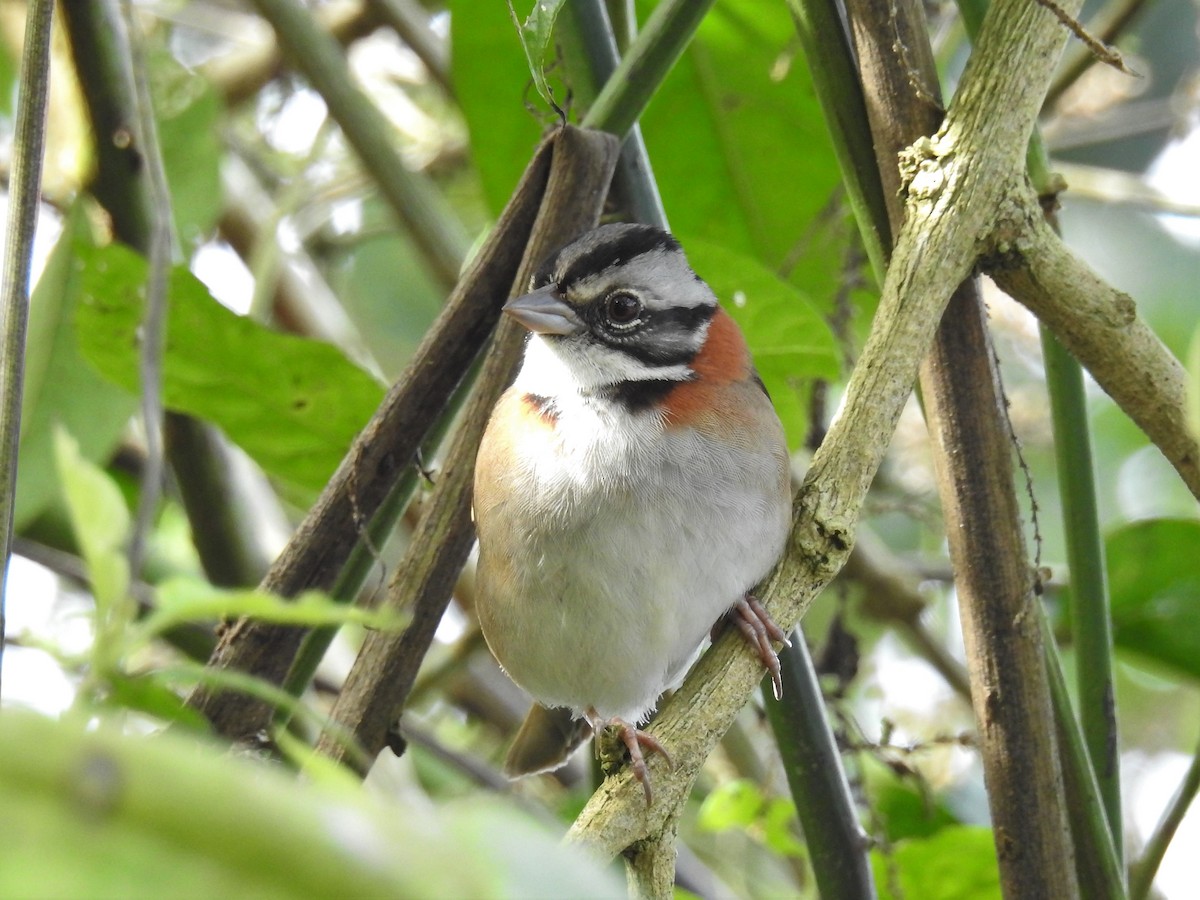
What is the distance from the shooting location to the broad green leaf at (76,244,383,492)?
2.62 meters

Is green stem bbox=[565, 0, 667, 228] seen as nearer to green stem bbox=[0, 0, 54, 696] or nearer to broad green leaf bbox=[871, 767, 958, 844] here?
green stem bbox=[0, 0, 54, 696]

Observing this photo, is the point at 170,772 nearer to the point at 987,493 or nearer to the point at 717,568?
the point at 987,493

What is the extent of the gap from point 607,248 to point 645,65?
0.40 meters

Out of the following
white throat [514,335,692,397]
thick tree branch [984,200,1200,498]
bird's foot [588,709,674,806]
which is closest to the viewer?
bird's foot [588,709,674,806]

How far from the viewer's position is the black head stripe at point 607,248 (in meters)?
2.29

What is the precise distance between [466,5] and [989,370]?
1640mm

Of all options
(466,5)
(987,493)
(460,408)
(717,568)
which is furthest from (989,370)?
(466,5)

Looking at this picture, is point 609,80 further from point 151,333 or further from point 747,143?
point 747,143

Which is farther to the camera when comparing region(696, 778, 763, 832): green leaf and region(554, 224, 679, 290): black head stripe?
region(696, 778, 763, 832): green leaf

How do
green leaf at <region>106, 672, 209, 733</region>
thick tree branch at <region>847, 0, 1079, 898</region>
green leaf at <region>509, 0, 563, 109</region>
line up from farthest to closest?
thick tree branch at <region>847, 0, 1079, 898</region> < green leaf at <region>509, 0, 563, 109</region> < green leaf at <region>106, 672, 209, 733</region>

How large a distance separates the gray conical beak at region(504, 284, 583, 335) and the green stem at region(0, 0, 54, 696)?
2.94ft

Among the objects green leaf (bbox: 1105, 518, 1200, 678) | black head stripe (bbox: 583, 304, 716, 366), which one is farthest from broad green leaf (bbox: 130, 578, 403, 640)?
green leaf (bbox: 1105, 518, 1200, 678)

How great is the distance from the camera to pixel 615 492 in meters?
2.38

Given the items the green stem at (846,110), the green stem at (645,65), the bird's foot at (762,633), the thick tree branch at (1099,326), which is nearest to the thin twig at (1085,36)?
the thick tree branch at (1099,326)
